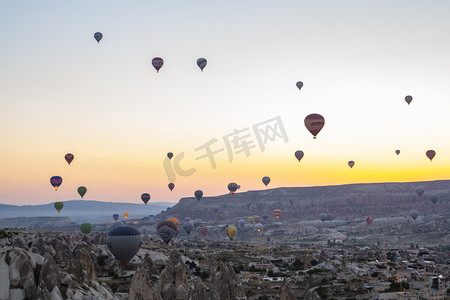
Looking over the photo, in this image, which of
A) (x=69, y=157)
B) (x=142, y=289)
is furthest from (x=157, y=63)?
(x=142, y=289)

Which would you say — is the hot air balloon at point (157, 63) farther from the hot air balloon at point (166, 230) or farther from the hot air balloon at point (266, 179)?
the hot air balloon at point (266, 179)

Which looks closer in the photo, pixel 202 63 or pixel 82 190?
pixel 202 63

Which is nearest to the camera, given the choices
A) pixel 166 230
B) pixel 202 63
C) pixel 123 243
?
pixel 123 243

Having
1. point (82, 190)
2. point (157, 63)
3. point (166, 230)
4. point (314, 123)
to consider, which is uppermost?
point (157, 63)

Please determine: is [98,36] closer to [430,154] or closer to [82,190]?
[82,190]

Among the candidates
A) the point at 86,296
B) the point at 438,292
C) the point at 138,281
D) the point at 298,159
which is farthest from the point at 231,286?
the point at 298,159

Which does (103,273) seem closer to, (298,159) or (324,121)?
(324,121)
